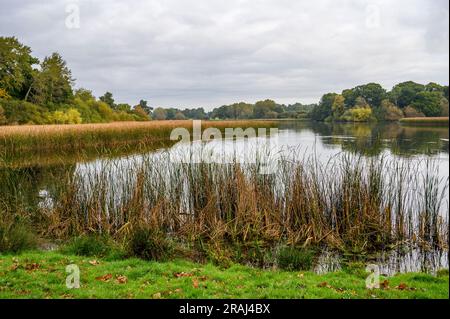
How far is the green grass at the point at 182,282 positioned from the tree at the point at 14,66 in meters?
27.7

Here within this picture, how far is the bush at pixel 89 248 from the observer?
225 inches

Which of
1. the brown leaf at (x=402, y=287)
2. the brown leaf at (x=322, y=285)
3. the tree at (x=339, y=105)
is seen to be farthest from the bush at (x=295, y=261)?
the tree at (x=339, y=105)

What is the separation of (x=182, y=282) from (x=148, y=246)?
136 centimetres

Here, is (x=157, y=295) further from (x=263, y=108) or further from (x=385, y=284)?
(x=263, y=108)

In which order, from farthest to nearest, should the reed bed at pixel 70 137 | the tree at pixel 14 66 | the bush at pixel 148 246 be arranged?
the tree at pixel 14 66 → the reed bed at pixel 70 137 → the bush at pixel 148 246

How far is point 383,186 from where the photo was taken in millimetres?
7031

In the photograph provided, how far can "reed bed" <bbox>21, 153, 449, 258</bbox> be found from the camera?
6461 mm

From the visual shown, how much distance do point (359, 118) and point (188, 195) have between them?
52.6m

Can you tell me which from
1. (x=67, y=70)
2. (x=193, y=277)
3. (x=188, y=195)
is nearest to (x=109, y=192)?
(x=188, y=195)

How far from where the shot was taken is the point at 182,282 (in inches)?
170

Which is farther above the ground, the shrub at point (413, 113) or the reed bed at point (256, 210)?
the shrub at point (413, 113)

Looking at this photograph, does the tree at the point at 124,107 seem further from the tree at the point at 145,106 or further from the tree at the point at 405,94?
the tree at the point at 405,94

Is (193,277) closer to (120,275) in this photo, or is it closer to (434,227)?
(120,275)

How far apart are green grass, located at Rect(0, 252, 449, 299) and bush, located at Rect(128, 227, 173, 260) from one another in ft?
1.07
